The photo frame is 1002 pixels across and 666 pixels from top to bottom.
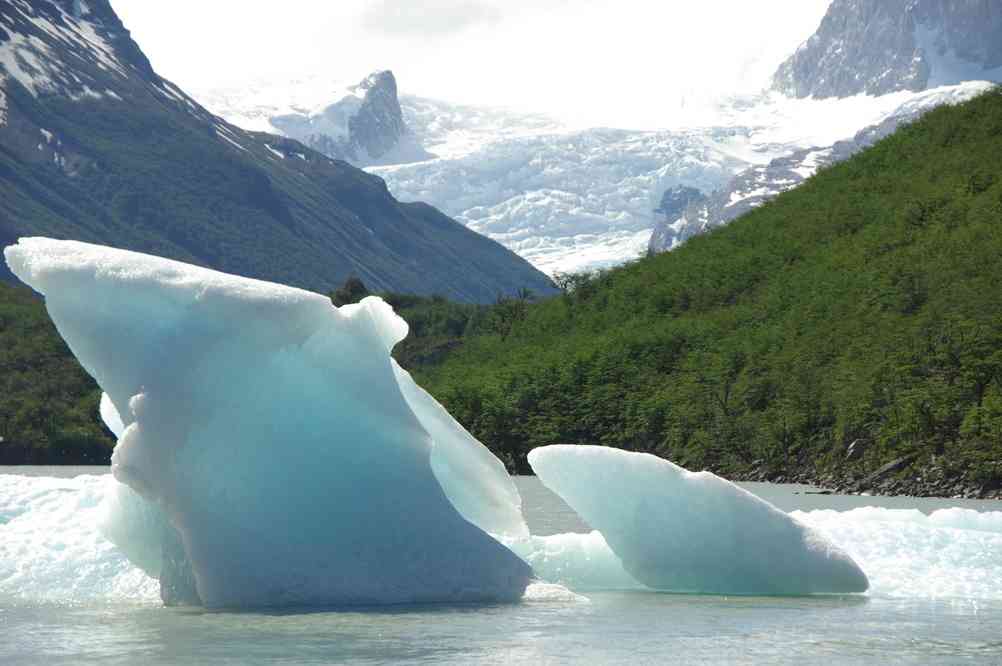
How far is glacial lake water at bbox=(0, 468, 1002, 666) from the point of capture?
16.2 metres

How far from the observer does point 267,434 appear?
64.4 feet

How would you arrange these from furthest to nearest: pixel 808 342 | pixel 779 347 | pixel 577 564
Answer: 1. pixel 779 347
2. pixel 808 342
3. pixel 577 564

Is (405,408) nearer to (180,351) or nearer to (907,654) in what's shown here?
(180,351)

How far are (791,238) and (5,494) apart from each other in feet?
244

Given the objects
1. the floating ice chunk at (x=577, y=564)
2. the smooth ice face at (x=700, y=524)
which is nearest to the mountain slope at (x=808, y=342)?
the floating ice chunk at (x=577, y=564)

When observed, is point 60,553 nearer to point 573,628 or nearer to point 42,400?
point 573,628

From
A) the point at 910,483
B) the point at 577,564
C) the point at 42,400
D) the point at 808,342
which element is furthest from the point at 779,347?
the point at 577,564

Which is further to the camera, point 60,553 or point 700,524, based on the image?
point 60,553

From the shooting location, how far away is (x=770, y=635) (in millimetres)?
17625

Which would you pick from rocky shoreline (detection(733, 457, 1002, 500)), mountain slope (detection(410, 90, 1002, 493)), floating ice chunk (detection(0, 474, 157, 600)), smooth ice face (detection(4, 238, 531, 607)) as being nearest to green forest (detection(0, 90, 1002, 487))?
mountain slope (detection(410, 90, 1002, 493))

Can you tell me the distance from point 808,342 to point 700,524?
187 ft

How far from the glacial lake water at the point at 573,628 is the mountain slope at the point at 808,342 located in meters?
33.9

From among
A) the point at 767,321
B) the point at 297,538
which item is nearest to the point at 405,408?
the point at 297,538

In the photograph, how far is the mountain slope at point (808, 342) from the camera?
208 feet
